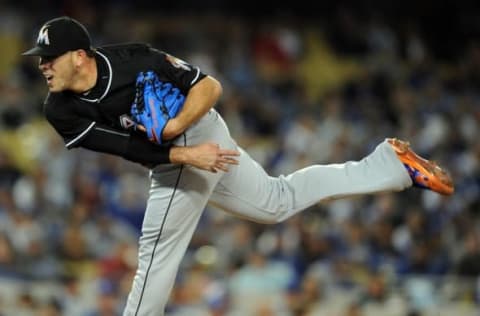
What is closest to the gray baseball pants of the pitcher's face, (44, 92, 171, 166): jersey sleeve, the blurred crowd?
(44, 92, 171, 166): jersey sleeve

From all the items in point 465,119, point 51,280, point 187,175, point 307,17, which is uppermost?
point 307,17

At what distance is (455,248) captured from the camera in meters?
9.04

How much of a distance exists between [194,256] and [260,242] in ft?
Result: 2.17

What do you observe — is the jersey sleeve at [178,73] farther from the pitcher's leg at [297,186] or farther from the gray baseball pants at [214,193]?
the pitcher's leg at [297,186]

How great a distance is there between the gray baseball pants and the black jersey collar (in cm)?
50

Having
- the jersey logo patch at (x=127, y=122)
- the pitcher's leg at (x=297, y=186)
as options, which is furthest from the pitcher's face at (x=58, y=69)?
the pitcher's leg at (x=297, y=186)

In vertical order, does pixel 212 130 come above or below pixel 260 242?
above

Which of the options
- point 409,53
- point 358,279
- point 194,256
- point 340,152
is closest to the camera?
point 358,279

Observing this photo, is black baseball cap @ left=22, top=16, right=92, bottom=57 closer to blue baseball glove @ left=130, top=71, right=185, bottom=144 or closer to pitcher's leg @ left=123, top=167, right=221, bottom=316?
blue baseball glove @ left=130, top=71, right=185, bottom=144

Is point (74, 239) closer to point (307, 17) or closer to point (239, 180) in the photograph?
point (239, 180)

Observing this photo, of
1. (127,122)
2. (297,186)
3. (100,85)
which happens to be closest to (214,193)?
(297,186)

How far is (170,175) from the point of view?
5.38m

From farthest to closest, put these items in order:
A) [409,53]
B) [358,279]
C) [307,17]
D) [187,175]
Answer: [307,17] < [409,53] < [358,279] < [187,175]

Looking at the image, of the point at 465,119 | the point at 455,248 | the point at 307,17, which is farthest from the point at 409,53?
the point at 455,248
